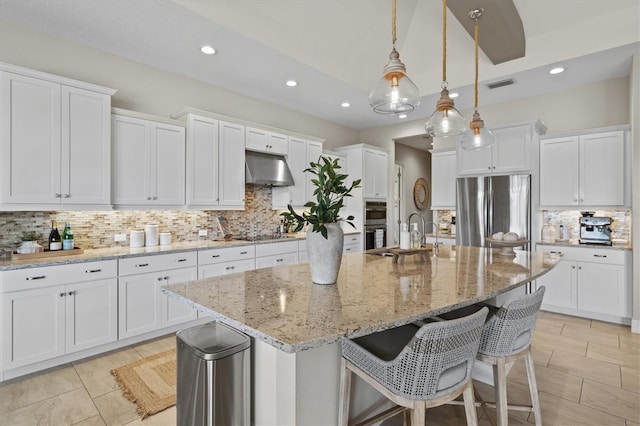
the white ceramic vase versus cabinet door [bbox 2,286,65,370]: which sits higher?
the white ceramic vase

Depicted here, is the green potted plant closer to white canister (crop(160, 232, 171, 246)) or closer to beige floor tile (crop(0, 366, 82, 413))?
beige floor tile (crop(0, 366, 82, 413))

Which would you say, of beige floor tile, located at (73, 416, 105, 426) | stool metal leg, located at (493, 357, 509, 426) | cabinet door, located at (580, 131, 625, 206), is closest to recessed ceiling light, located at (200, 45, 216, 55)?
beige floor tile, located at (73, 416, 105, 426)

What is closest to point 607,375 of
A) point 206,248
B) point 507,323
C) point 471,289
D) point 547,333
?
point 547,333

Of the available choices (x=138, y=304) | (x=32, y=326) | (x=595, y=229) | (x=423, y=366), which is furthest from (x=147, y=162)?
(x=595, y=229)

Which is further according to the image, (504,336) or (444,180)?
(444,180)

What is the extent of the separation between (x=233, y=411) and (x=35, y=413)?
5.55ft

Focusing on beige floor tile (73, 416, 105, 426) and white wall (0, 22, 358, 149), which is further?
white wall (0, 22, 358, 149)

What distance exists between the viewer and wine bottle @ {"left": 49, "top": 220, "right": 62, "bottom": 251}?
3.03 meters

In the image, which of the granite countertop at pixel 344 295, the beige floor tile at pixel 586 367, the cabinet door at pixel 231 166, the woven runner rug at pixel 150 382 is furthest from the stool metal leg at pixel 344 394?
the cabinet door at pixel 231 166

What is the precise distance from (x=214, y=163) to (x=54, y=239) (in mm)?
1802

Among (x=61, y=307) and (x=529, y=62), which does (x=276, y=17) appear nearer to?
(x=529, y=62)

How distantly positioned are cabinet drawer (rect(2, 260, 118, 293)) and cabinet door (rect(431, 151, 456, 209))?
465cm

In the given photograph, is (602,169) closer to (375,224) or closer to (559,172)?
(559,172)

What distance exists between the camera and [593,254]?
13.1 ft
